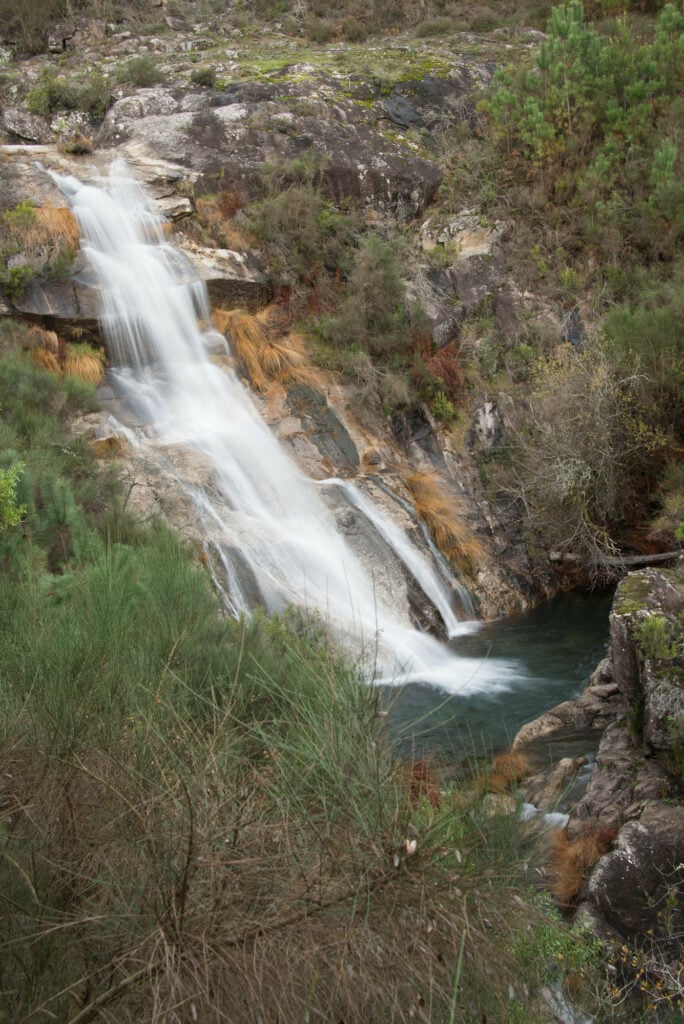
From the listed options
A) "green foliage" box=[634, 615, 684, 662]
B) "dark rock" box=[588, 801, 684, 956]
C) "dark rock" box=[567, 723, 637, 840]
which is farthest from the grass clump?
"green foliage" box=[634, 615, 684, 662]

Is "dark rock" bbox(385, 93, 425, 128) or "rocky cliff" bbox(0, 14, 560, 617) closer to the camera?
"rocky cliff" bbox(0, 14, 560, 617)

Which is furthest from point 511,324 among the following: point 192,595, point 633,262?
point 192,595

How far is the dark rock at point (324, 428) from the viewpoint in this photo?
514 inches

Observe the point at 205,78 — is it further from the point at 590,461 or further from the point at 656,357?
the point at 590,461

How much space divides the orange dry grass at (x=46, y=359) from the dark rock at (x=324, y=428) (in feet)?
12.7

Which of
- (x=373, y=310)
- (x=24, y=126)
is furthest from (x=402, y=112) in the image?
(x=24, y=126)

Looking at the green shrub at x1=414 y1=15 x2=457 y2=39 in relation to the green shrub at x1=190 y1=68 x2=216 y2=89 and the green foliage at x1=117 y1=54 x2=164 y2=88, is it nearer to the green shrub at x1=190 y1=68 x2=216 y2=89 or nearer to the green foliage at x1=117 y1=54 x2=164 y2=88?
the green shrub at x1=190 y1=68 x2=216 y2=89

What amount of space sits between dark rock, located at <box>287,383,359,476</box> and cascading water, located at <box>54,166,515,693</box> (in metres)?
0.75

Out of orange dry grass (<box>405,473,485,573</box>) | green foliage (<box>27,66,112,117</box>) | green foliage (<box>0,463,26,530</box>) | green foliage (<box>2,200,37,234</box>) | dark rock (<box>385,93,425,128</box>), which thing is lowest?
orange dry grass (<box>405,473,485,573</box>)

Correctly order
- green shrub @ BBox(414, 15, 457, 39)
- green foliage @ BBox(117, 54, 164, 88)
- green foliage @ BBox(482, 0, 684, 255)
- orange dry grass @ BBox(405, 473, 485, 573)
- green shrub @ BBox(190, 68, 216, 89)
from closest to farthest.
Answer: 1. orange dry grass @ BBox(405, 473, 485, 573)
2. green foliage @ BBox(482, 0, 684, 255)
3. green foliage @ BBox(117, 54, 164, 88)
4. green shrub @ BBox(190, 68, 216, 89)
5. green shrub @ BBox(414, 15, 457, 39)

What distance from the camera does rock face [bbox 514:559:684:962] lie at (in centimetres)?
473

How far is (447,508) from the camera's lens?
13336 millimetres

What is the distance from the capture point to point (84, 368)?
475 inches

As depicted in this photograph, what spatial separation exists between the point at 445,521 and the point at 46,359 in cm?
696
